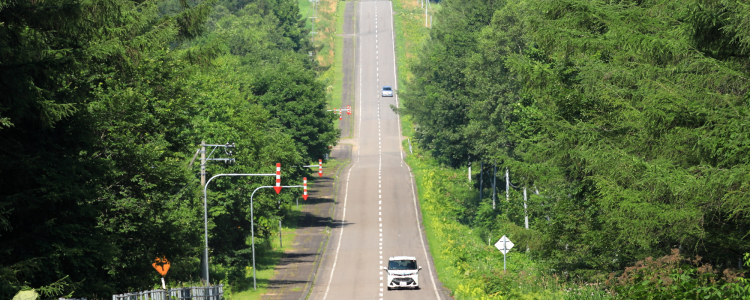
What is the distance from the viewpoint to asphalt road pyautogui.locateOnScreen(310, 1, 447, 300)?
45375 mm

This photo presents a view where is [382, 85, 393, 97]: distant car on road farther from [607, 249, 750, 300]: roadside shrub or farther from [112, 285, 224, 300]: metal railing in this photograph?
[607, 249, 750, 300]: roadside shrub

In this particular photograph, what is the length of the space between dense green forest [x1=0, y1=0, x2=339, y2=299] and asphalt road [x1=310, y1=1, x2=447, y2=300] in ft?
21.8

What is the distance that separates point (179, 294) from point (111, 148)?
8.63m

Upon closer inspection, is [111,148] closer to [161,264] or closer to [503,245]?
[161,264]

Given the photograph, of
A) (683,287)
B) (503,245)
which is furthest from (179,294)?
(503,245)

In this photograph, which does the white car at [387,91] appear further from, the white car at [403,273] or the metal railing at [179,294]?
the metal railing at [179,294]

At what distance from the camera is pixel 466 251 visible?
165 ft

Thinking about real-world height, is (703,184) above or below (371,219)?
above

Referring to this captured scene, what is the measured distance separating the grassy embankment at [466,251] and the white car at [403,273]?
2.20 m

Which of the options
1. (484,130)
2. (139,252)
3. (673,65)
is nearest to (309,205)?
(484,130)

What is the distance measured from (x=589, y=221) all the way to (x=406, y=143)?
6863 cm

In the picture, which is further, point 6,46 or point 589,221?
point 589,221

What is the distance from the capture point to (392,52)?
122500mm

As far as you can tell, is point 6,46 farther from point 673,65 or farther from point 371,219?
point 371,219
